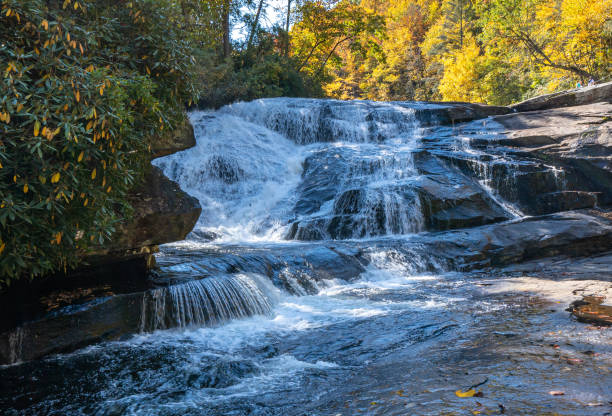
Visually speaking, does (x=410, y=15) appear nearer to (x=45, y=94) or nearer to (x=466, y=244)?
(x=466, y=244)

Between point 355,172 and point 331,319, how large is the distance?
7389 millimetres

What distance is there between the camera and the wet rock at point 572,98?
15438 millimetres

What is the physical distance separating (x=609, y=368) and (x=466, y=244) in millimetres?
5896

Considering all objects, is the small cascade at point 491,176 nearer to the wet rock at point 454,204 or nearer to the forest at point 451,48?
the wet rock at point 454,204

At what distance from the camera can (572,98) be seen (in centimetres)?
1609

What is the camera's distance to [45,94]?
3385 millimetres

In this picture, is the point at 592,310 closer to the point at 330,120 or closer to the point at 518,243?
the point at 518,243

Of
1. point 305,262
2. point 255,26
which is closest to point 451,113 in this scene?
point 305,262

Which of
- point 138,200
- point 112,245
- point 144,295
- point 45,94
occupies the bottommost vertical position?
point 144,295

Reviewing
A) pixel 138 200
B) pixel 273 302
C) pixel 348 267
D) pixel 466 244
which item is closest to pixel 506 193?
pixel 466 244

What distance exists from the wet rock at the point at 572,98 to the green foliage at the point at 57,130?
Answer: 645 inches

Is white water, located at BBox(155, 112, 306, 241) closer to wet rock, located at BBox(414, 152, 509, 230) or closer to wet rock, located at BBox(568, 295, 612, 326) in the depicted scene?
wet rock, located at BBox(414, 152, 509, 230)

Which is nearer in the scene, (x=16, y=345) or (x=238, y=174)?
(x=16, y=345)

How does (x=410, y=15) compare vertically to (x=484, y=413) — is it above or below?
above
